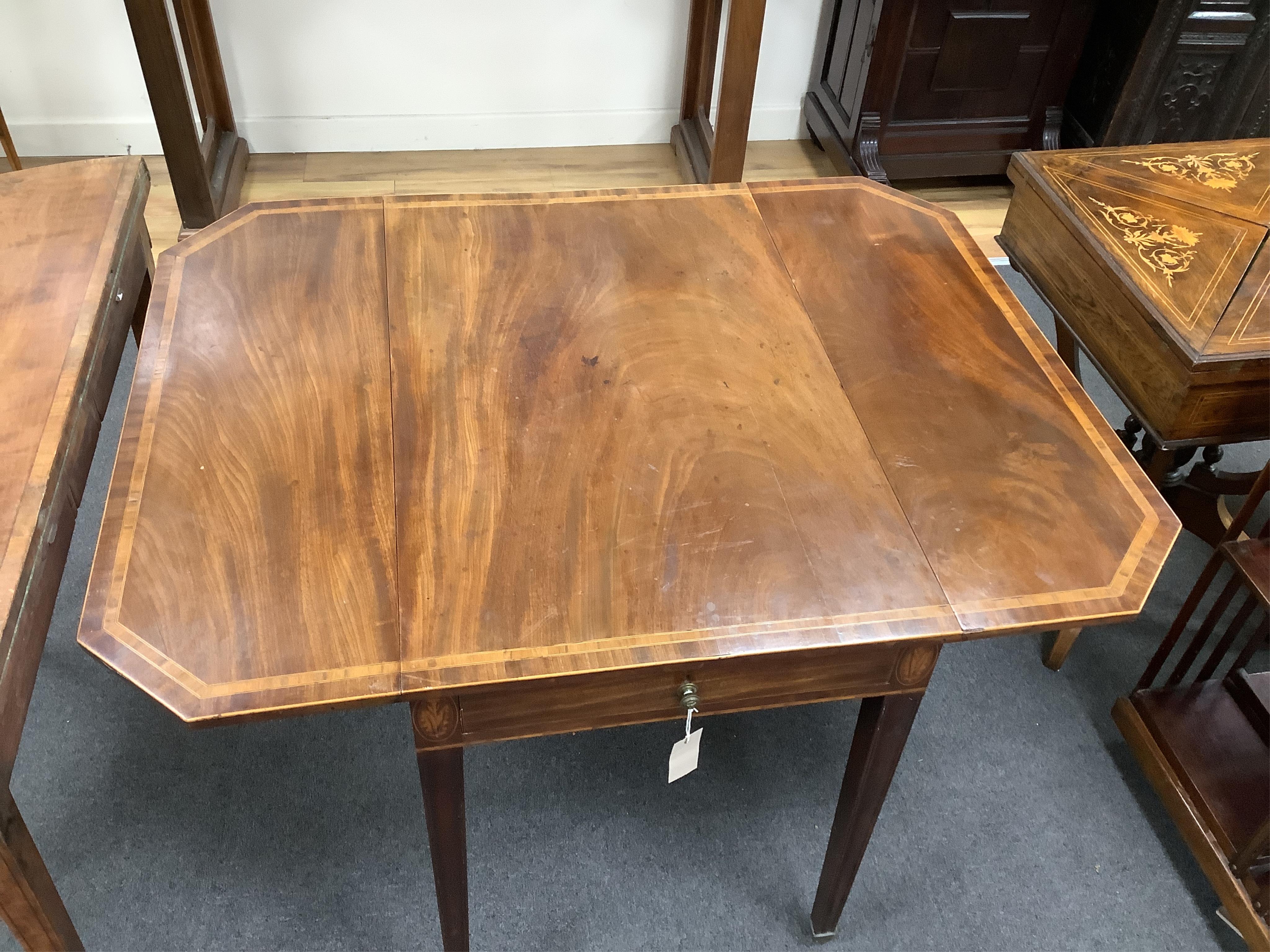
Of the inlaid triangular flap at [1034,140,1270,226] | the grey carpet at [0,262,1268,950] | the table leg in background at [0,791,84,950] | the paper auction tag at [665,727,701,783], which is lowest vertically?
the grey carpet at [0,262,1268,950]

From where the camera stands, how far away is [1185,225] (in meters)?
1.60

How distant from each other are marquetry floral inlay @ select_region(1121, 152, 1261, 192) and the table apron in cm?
117

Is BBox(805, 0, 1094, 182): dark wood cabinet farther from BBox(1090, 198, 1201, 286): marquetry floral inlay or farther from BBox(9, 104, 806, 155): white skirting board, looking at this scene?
BBox(1090, 198, 1201, 286): marquetry floral inlay

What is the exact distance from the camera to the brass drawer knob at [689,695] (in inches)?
39.9

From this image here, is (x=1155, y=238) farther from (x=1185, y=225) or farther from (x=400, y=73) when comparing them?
(x=400, y=73)

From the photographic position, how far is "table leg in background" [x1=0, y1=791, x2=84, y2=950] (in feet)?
3.37

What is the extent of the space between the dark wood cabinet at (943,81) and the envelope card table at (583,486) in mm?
1374

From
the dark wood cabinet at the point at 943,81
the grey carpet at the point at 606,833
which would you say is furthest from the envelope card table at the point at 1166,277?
the dark wood cabinet at the point at 943,81

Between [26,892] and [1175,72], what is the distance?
294cm

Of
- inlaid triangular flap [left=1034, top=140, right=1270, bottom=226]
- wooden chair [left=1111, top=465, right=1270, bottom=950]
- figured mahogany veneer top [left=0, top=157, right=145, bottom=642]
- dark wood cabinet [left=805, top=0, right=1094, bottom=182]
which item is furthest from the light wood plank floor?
wooden chair [left=1111, top=465, right=1270, bottom=950]

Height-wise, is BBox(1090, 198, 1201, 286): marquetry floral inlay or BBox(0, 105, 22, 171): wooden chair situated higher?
BBox(1090, 198, 1201, 286): marquetry floral inlay

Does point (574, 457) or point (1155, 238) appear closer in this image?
point (574, 457)

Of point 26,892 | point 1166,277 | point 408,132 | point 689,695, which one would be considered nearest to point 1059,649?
point 1166,277

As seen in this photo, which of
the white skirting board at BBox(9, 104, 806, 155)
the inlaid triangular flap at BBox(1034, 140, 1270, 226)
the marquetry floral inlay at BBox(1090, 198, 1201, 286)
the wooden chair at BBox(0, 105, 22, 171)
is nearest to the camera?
the marquetry floral inlay at BBox(1090, 198, 1201, 286)
